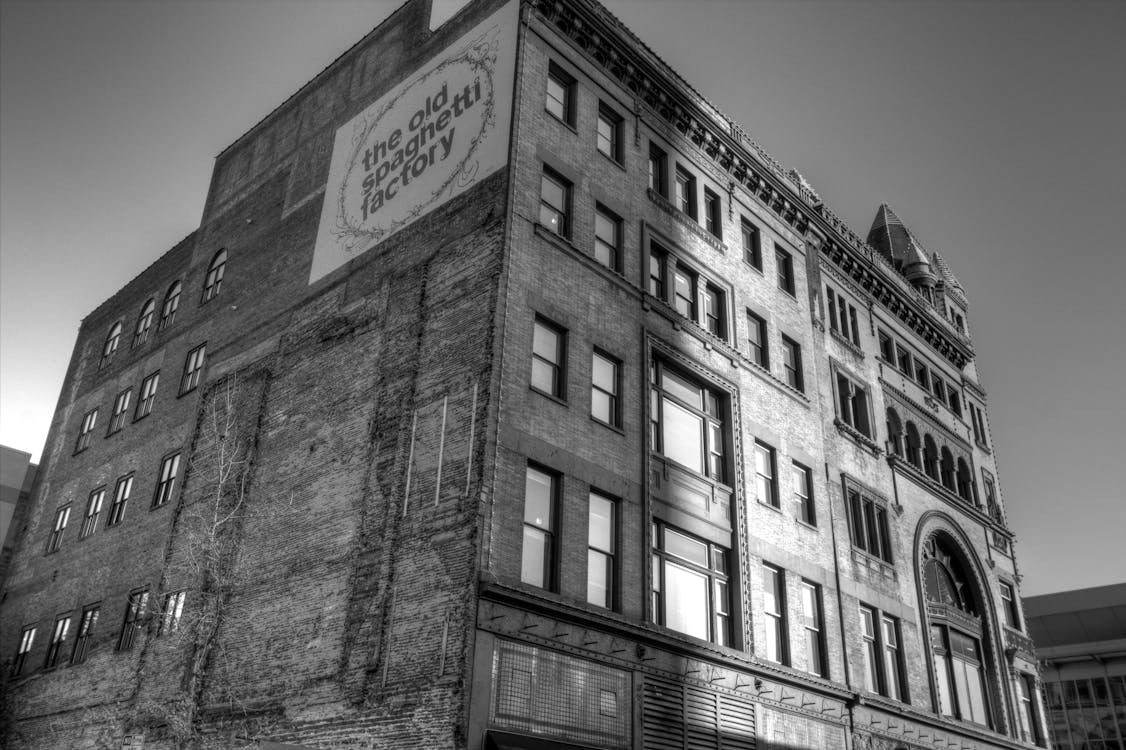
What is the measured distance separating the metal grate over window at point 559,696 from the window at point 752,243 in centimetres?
1526

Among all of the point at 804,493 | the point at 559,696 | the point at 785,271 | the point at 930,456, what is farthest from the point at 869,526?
the point at 559,696

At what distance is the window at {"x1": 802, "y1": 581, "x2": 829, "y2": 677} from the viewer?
84.6ft

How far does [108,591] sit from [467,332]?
16.4 m

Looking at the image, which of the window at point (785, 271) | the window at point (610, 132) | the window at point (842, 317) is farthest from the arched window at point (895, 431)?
the window at point (610, 132)

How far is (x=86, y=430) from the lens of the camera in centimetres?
3650

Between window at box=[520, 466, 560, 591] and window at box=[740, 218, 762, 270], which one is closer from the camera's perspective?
window at box=[520, 466, 560, 591]

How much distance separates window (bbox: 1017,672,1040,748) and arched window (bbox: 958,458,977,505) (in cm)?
685

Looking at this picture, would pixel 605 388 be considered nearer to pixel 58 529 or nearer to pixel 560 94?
pixel 560 94

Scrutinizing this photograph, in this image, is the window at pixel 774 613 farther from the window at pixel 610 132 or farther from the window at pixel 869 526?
the window at pixel 610 132

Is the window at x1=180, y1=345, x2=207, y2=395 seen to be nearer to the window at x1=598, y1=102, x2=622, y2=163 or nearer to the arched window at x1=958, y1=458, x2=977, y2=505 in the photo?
the window at x1=598, y1=102, x2=622, y2=163

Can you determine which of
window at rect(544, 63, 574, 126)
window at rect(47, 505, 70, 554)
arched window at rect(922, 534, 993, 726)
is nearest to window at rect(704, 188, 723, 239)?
window at rect(544, 63, 574, 126)

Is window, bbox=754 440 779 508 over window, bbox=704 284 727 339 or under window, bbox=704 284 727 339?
under

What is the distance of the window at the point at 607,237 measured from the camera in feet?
79.5

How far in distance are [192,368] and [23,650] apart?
1079 centimetres
